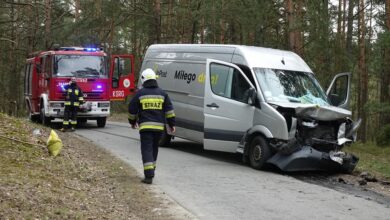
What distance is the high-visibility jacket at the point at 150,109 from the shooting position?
8469 mm

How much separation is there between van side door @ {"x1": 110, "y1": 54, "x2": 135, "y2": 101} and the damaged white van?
568 centimetres

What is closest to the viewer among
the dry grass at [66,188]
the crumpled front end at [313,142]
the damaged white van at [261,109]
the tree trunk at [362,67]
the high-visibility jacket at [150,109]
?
the dry grass at [66,188]

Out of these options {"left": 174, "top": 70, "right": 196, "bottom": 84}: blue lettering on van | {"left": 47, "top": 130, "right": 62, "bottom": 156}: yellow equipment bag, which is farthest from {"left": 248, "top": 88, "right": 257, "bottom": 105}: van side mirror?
{"left": 47, "top": 130, "right": 62, "bottom": 156}: yellow equipment bag

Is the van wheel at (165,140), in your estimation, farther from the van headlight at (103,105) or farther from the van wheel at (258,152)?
the van headlight at (103,105)

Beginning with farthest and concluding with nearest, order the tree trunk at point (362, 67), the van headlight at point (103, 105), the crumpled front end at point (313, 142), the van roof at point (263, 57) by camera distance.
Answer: the tree trunk at point (362, 67) → the van headlight at point (103, 105) → the van roof at point (263, 57) → the crumpled front end at point (313, 142)

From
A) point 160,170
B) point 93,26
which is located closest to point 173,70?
point 160,170

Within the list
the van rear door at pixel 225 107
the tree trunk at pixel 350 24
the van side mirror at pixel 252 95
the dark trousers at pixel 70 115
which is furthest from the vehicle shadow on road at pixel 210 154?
the tree trunk at pixel 350 24

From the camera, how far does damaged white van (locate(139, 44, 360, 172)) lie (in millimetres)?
9984

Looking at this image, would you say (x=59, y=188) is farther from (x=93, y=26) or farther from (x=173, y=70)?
(x=93, y=26)

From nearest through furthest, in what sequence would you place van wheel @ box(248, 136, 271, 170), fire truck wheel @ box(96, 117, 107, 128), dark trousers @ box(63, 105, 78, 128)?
van wheel @ box(248, 136, 271, 170)
dark trousers @ box(63, 105, 78, 128)
fire truck wheel @ box(96, 117, 107, 128)

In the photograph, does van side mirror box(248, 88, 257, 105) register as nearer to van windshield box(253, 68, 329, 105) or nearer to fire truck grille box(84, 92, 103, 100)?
van windshield box(253, 68, 329, 105)

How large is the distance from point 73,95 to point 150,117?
9.29m

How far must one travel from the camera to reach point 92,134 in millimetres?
16438

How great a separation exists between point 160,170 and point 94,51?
9916 mm
